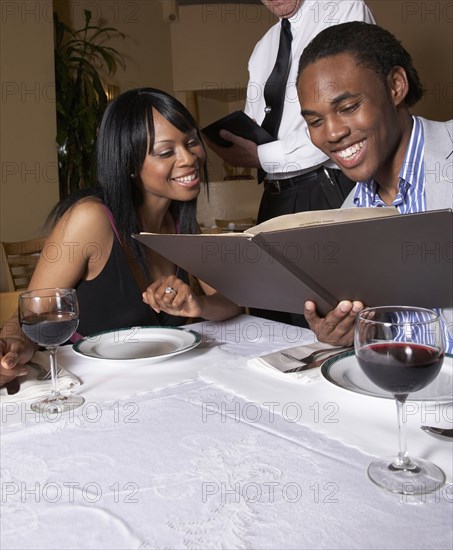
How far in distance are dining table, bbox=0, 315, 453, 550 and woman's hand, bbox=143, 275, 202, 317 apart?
0.33 metres

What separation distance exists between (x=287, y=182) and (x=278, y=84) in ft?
1.30

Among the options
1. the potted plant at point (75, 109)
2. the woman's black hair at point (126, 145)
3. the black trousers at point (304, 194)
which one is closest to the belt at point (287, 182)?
the black trousers at point (304, 194)

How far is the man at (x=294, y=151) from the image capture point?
2117mm

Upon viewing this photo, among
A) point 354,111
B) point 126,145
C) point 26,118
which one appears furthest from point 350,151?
point 26,118

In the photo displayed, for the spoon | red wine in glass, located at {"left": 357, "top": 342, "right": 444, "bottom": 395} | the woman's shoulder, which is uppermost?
the woman's shoulder

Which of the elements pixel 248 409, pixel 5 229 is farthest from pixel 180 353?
pixel 5 229

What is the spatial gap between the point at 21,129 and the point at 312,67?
10.8 ft

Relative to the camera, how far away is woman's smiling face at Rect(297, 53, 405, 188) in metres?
1.37

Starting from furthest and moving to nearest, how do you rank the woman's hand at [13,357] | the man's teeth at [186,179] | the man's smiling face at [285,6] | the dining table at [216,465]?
the man's smiling face at [285,6] → the man's teeth at [186,179] → the woman's hand at [13,357] → the dining table at [216,465]

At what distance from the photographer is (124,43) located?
19.6 ft

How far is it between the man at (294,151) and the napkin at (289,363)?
1.04 meters

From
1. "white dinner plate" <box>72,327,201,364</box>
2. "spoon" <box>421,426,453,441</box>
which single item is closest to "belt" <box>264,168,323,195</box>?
"white dinner plate" <box>72,327,201,364</box>

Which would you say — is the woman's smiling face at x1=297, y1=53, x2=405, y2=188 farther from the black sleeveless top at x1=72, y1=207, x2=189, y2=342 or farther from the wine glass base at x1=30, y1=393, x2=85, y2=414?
the wine glass base at x1=30, y1=393, x2=85, y2=414

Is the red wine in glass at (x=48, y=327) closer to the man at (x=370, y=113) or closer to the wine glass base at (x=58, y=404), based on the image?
the wine glass base at (x=58, y=404)
